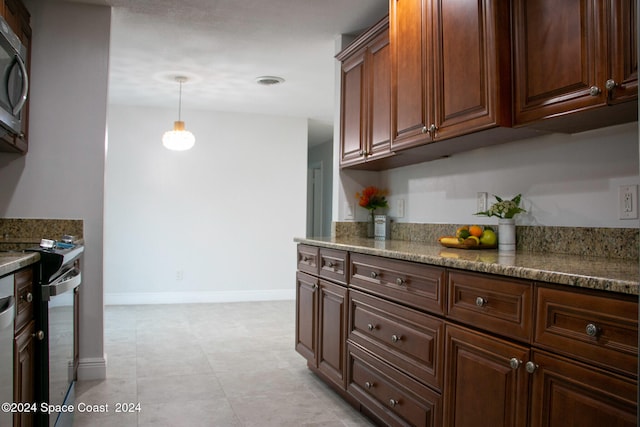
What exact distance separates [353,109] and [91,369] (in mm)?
2308

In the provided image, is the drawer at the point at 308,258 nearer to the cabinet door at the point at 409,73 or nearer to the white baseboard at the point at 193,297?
the cabinet door at the point at 409,73

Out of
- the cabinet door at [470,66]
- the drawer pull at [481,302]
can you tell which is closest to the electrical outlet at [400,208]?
the cabinet door at [470,66]

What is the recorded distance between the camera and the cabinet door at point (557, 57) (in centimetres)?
155

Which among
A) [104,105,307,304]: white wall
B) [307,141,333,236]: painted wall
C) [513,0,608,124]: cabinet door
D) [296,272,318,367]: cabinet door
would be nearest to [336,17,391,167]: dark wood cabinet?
[296,272,318,367]: cabinet door

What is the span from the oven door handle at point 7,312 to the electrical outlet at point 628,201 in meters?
2.06

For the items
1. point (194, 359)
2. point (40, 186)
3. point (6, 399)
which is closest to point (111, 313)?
point (194, 359)

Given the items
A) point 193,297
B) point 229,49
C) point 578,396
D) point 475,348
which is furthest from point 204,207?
point 578,396

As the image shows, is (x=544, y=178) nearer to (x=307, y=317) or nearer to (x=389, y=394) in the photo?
(x=389, y=394)

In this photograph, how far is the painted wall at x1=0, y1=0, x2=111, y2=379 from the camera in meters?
2.98

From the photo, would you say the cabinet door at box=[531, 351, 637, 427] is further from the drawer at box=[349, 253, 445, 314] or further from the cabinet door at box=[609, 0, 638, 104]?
the cabinet door at box=[609, 0, 638, 104]

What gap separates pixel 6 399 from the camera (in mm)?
1463

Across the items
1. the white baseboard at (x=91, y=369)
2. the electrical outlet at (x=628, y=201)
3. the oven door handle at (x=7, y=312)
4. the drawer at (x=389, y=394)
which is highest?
the electrical outlet at (x=628, y=201)

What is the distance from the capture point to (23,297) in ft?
5.76

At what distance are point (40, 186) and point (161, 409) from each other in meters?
1.51
